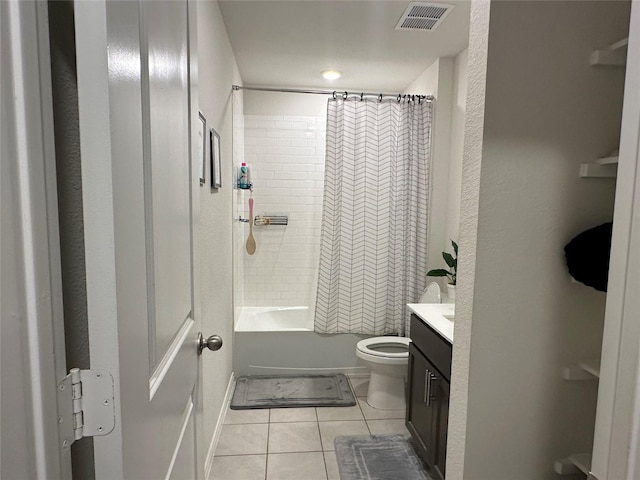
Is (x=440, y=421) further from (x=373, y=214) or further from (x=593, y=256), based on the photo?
(x=373, y=214)

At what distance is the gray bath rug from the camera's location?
1.95 metres

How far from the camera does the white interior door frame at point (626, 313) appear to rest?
2.19ft

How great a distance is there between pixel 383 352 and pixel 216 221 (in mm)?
1459

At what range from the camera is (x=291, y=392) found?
2.78 meters

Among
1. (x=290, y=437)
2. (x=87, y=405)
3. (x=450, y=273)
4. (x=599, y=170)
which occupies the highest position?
(x=599, y=170)

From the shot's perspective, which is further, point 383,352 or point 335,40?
point 383,352

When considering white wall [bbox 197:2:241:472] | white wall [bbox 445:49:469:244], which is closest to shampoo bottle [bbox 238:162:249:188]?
white wall [bbox 197:2:241:472]

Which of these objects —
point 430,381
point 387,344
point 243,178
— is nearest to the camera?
point 430,381

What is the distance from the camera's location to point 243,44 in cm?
261

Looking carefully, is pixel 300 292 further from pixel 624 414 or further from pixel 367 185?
pixel 624 414

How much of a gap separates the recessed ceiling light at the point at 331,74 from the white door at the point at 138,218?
7.57 feet

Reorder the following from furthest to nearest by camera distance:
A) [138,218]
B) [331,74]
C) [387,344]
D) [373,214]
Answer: [331,74] → [373,214] → [387,344] → [138,218]

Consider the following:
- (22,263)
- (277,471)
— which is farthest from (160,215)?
(277,471)

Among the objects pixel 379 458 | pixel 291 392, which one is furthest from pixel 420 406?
pixel 291 392
